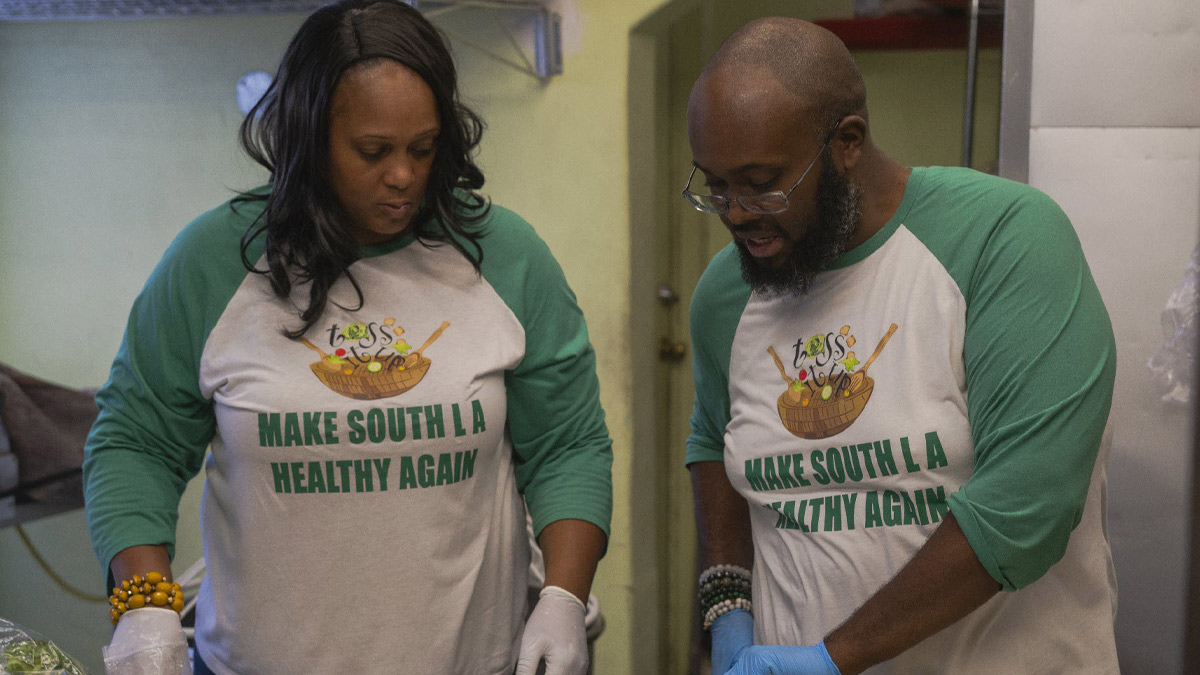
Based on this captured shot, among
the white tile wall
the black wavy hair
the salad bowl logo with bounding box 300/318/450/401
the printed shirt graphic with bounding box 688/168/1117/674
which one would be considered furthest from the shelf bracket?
the printed shirt graphic with bounding box 688/168/1117/674

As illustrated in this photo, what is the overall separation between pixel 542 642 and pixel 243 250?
58cm

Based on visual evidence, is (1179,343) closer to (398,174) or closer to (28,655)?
(398,174)

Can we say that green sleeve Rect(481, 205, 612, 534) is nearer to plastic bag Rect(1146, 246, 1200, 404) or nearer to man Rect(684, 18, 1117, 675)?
man Rect(684, 18, 1117, 675)

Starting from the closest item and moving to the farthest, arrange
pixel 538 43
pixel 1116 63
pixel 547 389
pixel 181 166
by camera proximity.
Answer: pixel 547 389 → pixel 1116 63 → pixel 538 43 → pixel 181 166

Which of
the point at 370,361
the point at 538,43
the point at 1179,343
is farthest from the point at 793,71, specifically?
the point at 538,43

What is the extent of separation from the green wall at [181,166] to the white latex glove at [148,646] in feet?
6.35

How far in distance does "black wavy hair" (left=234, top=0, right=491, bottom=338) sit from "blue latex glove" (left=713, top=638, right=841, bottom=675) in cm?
56

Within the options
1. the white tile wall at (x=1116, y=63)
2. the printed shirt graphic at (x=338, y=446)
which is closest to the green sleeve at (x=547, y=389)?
the printed shirt graphic at (x=338, y=446)

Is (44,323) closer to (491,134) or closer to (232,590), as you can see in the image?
(491,134)

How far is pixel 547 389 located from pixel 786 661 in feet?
1.45

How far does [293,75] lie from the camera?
51.5 inches

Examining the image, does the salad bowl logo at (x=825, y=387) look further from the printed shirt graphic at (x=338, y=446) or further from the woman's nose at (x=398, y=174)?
the woman's nose at (x=398, y=174)

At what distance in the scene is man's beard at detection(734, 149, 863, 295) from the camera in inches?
47.1

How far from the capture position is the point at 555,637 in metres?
1.31
